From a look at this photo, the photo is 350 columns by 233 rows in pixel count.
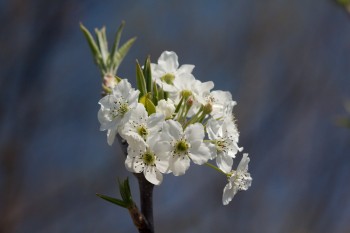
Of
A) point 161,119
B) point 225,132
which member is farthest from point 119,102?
point 225,132

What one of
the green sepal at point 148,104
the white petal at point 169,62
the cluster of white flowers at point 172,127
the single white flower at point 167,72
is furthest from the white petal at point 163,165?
the white petal at point 169,62

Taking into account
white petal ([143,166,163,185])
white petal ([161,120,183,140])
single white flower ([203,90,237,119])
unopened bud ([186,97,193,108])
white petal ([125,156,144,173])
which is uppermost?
single white flower ([203,90,237,119])

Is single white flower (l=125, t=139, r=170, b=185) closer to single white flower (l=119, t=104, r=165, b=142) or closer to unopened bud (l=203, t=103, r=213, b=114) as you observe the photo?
single white flower (l=119, t=104, r=165, b=142)

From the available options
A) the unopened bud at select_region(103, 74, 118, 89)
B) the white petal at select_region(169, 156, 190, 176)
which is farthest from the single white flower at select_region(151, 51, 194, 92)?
the white petal at select_region(169, 156, 190, 176)

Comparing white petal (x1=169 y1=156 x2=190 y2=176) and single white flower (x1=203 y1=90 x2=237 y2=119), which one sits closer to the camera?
white petal (x1=169 y1=156 x2=190 y2=176)

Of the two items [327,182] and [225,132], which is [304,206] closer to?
[327,182]

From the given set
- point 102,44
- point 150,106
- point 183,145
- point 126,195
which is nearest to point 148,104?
point 150,106
